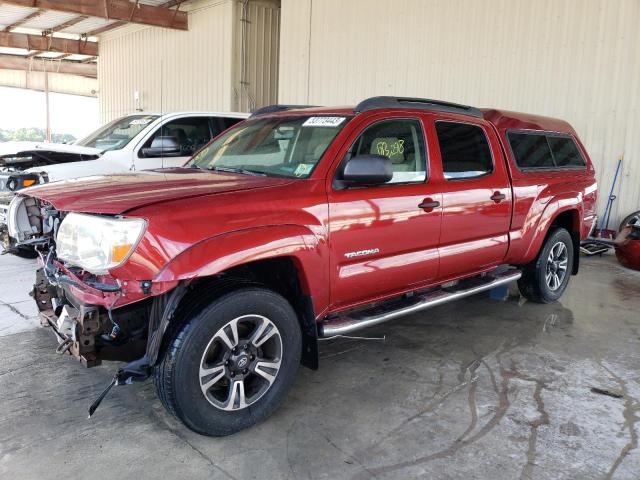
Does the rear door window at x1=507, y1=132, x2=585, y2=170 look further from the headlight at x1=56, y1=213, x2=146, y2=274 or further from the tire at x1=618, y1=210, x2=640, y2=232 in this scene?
the headlight at x1=56, y1=213, x2=146, y2=274

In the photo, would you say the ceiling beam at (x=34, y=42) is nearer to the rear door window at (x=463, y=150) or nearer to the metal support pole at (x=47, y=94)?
the metal support pole at (x=47, y=94)

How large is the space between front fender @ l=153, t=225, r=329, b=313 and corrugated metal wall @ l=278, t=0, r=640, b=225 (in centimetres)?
695

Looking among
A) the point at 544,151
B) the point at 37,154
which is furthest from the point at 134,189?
the point at 37,154

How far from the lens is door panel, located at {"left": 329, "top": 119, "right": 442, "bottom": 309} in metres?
3.22

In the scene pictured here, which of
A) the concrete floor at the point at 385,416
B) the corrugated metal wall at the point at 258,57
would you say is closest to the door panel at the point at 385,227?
the concrete floor at the point at 385,416

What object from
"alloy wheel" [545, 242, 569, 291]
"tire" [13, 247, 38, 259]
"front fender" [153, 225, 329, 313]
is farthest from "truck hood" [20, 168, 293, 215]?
"alloy wheel" [545, 242, 569, 291]

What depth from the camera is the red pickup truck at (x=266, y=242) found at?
2.59 meters

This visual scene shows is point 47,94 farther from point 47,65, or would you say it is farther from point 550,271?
point 550,271

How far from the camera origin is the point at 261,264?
10.1ft

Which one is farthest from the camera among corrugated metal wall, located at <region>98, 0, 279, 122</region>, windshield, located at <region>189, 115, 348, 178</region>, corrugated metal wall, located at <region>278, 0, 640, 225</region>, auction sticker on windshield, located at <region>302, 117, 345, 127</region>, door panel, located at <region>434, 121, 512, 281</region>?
corrugated metal wall, located at <region>98, 0, 279, 122</region>

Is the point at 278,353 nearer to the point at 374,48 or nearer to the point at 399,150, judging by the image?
the point at 399,150

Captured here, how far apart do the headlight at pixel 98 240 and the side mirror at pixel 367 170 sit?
123 centimetres

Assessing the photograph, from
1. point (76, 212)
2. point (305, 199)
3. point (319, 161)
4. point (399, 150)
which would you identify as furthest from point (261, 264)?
point (399, 150)

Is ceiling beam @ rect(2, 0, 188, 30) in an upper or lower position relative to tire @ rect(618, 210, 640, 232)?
upper
